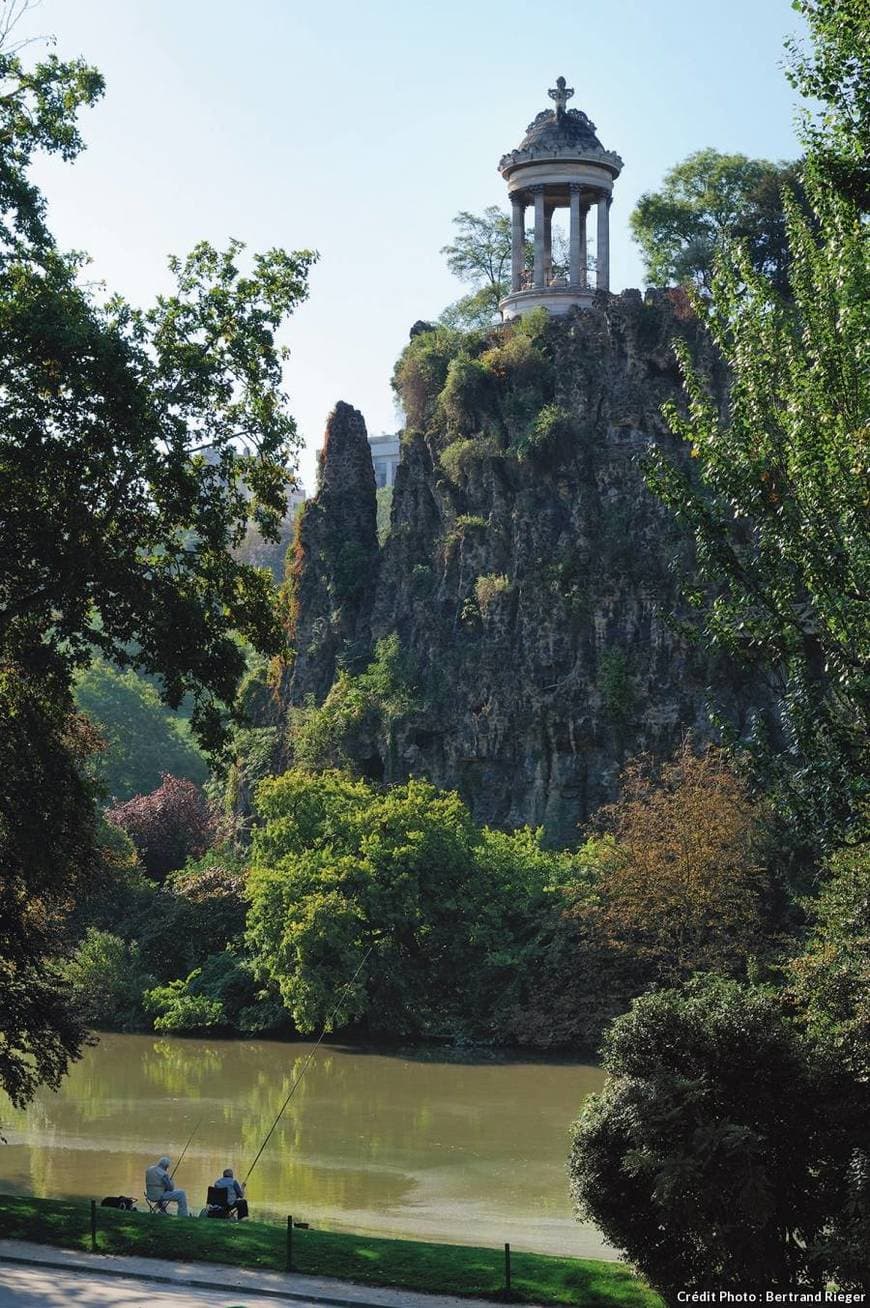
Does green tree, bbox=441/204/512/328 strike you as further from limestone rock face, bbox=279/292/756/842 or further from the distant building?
the distant building

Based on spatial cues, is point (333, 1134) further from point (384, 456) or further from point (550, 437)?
point (384, 456)

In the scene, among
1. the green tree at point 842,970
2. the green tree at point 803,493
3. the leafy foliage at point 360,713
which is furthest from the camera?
the leafy foliage at point 360,713

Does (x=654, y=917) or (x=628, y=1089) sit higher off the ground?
(x=654, y=917)

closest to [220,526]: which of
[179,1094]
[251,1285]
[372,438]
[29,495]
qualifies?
[29,495]

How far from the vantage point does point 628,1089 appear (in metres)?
14.1

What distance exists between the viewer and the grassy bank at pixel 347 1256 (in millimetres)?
14789

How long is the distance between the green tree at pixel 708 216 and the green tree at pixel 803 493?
3296 centimetres

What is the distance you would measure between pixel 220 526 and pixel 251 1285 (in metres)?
9.57

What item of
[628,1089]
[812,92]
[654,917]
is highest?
[812,92]

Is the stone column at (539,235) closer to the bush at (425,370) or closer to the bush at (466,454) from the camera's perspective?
the bush at (425,370)

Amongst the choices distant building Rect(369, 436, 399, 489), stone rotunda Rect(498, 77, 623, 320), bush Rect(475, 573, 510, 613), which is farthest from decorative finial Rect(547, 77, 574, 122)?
distant building Rect(369, 436, 399, 489)

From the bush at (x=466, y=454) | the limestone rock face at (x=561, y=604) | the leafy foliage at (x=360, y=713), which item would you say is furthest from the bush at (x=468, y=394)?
the leafy foliage at (x=360, y=713)

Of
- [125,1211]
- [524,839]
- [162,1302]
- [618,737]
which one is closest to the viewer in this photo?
[162,1302]

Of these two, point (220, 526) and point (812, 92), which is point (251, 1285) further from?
point (812, 92)
